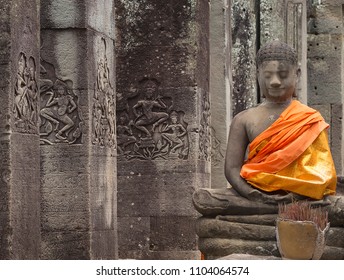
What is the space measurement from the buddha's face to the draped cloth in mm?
173

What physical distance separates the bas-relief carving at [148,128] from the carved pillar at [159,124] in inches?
0.4

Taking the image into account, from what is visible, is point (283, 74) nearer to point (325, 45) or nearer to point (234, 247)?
point (234, 247)

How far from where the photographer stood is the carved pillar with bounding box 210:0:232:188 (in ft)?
58.5

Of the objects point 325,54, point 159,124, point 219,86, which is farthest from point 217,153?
point 325,54

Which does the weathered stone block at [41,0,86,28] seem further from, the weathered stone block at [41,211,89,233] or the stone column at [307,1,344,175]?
the stone column at [307,1,344,175]

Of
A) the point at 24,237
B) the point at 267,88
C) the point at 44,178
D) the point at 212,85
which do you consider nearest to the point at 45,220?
the point at 44,178

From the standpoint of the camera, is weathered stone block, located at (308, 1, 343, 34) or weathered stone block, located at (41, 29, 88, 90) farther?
weathered stone block, located at (308, 1, 343, 34)

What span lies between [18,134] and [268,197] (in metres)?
2.62

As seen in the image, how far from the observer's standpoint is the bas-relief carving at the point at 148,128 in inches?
596

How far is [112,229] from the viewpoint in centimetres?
1258

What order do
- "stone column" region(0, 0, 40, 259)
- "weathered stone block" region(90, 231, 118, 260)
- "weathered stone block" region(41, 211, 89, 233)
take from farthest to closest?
"weathered stone block" region(90, 231, 118, 260) → "weathered stone block" region(41, 211, 89, 233) → "stone column" region(0, 0, 40, 259)

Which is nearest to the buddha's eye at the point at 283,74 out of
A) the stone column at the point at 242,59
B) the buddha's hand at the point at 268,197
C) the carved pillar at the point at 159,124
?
the buddha's hand at the point at 268,197

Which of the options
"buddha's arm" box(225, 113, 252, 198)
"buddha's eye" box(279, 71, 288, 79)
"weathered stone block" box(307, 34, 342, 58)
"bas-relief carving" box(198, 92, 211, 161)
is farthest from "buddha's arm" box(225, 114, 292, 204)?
"weathered stone block" box(307, 34, 342, 58)

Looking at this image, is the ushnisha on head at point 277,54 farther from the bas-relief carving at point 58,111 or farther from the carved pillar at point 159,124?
the carved pillar at point 159,124
